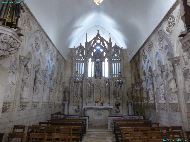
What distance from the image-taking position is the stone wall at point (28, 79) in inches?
280

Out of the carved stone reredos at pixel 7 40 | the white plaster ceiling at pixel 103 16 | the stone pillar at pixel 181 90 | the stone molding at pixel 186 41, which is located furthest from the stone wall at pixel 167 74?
the carved stone reredos at pixel 7 40

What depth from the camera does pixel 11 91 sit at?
7.53m

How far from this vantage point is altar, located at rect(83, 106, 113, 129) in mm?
14305

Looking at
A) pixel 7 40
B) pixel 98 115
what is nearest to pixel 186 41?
pixel 7 40

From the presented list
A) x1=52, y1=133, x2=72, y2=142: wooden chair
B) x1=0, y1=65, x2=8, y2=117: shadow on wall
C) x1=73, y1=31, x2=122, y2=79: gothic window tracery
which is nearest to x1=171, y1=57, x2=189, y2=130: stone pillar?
x1=52, y1=133, x2=72, y2=142: wooden chair

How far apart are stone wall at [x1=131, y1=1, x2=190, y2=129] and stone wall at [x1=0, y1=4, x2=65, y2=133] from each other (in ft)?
22.7

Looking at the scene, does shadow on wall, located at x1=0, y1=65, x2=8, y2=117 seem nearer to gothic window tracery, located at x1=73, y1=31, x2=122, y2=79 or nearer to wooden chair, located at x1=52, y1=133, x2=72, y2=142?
wooden chair, located at x1=52, y1=133, x2=72, y2=142

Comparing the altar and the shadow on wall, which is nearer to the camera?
the shadow on wall

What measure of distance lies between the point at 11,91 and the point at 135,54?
1243cm

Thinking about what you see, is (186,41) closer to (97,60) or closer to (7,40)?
(7,40)

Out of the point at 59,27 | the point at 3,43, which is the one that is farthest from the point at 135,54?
the point at 3,43

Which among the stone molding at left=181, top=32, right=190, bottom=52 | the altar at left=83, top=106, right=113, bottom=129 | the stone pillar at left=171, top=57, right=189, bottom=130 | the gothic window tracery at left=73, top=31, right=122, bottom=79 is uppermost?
the gothic window tracery at left=73, top=31, right=122, bottom=79

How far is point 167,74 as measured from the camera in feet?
32.5

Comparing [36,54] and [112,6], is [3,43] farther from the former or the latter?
[112,6]
